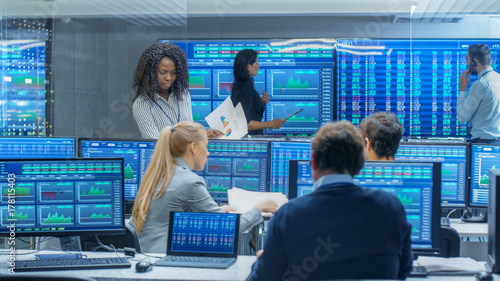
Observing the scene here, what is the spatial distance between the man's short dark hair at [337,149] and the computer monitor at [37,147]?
2209mm

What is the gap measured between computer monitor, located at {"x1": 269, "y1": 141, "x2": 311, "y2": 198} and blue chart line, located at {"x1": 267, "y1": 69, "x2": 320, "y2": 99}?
8.78 feet

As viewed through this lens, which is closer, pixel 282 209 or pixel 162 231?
pixel 282 209

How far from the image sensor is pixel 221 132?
3.70 meters

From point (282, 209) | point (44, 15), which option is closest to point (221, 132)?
point (282, 209)

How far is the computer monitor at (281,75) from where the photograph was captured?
5.94 metres

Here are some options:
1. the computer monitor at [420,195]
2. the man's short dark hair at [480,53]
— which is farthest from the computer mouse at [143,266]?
the man's short dark hair at [480,53]

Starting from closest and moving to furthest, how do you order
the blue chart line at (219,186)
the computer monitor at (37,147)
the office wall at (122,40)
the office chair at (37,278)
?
the office chair at (37,278), the blue chart line at (219,186), the computer monitor at (37,147), the office wall at (122,40)

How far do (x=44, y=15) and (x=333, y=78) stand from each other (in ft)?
10.4

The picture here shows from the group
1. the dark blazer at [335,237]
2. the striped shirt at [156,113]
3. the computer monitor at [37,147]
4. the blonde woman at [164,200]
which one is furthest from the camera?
the striped shirt at [156,113]

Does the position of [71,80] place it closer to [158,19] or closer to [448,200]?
[158,19]

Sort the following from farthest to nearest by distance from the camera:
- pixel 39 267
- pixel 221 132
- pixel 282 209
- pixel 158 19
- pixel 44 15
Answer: pixel 44 15, pixel 158 19, pixel 221 132, pixel 39 267, pixel 282 209

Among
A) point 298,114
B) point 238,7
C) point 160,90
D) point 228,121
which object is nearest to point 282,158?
point 228,121

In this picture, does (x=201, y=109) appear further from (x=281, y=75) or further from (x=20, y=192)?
(x=20, y=192)

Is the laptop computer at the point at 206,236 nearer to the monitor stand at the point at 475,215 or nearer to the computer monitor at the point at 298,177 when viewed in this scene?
the computer monitor at the point at 298,177
